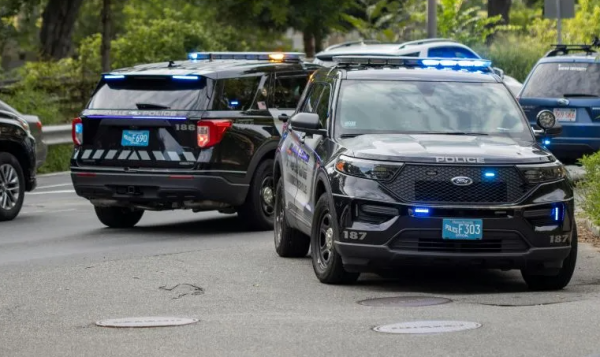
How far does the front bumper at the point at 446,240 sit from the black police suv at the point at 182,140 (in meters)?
4.60

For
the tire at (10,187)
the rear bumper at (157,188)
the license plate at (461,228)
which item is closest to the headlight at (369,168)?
the license plate at (461,228)

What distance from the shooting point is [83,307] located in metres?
10.4

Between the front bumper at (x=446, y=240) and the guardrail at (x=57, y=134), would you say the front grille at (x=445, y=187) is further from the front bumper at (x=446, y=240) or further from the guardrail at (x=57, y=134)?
the guardrail at (x=57, y=134)

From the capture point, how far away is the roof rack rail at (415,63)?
12.8 metres

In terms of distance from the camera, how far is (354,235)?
10.9 m

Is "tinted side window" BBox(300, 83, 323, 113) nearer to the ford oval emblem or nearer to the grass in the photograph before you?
the ford oval emblem

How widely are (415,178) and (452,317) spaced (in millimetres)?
1489

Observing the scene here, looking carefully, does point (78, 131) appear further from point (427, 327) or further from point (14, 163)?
point (427, 327)

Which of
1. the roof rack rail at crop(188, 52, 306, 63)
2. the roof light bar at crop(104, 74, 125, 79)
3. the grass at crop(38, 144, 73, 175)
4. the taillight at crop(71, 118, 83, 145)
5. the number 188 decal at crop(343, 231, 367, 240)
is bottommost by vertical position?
the grass at crop(38, 144, 73, 175)

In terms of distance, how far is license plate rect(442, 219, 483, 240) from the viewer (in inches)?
420

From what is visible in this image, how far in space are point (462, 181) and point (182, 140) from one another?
5156 millimetres

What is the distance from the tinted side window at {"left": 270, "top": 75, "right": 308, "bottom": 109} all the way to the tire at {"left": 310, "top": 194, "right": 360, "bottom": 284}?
15.4 feet

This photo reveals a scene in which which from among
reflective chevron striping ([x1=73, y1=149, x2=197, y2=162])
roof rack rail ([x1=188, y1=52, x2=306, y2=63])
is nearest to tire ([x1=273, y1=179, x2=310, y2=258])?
reflective chevron striping ([x1=73, y1=149, x2=197, y2=162])

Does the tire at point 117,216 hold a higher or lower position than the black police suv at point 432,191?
lower
